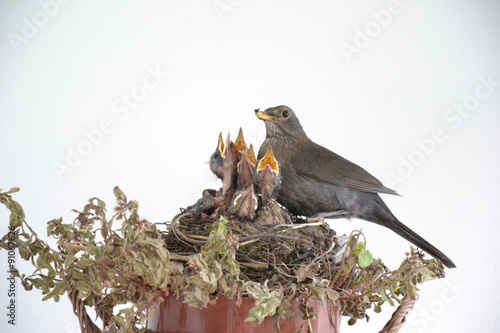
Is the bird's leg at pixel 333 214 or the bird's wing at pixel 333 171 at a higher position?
the bird's wing at pixel 333 171

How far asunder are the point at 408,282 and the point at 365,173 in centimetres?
74

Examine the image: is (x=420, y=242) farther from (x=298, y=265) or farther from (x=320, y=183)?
(x=298, y=265)

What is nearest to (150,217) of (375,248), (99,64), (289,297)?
(99,64)

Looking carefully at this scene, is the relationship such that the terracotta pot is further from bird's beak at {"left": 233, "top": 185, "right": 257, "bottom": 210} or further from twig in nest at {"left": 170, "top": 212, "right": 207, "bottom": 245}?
bird's beak at {"left": 233, "top": 185, "right": 257, "bottom": 210}

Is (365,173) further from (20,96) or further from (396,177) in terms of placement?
(20,96)

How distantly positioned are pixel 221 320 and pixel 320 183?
823 mm
